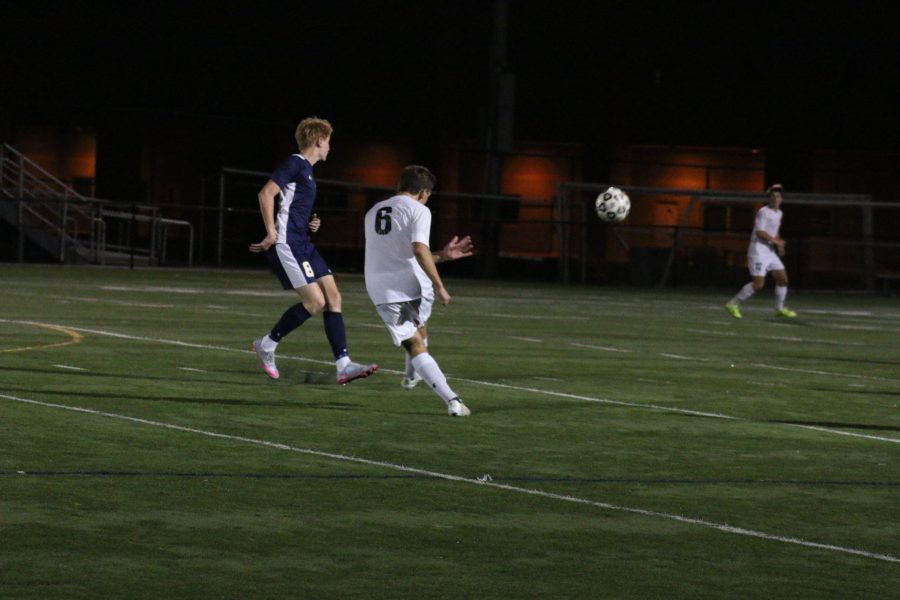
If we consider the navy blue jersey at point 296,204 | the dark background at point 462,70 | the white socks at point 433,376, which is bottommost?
the white socks at point 433,376

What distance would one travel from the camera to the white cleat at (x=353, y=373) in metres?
13.1

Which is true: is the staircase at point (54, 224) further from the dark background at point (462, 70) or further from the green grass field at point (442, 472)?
the green grass field at point (442, 472)

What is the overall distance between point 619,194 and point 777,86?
2621 centimetres

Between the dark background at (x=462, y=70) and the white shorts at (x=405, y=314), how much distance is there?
41.2 metres

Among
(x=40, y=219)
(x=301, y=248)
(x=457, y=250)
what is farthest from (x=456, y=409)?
(x=40, y=219)

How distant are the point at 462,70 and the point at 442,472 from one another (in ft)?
151

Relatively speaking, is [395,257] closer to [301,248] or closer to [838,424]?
[301,248]

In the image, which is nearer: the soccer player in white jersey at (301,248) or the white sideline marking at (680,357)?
the soccer player in white jersey at (301,248)

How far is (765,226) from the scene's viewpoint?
26797 millimetres

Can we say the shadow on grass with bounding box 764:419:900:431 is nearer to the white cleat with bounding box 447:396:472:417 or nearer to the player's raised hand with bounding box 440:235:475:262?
the white cleat with bounding box 447:396:472:417

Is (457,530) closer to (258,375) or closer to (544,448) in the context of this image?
(544,448)

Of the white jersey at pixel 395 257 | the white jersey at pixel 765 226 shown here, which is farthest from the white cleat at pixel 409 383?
the white jersey at pixel 765 226

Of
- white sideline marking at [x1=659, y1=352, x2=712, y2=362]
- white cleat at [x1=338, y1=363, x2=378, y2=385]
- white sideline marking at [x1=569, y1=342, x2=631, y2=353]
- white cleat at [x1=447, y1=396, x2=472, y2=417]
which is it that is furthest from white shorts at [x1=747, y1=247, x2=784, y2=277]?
white cleat at [x1=447, y1=396, x2=472, y2=417]

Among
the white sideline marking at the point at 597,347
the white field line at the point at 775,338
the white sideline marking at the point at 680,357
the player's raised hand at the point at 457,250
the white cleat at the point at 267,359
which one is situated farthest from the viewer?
the white field line at the point at 775,338
